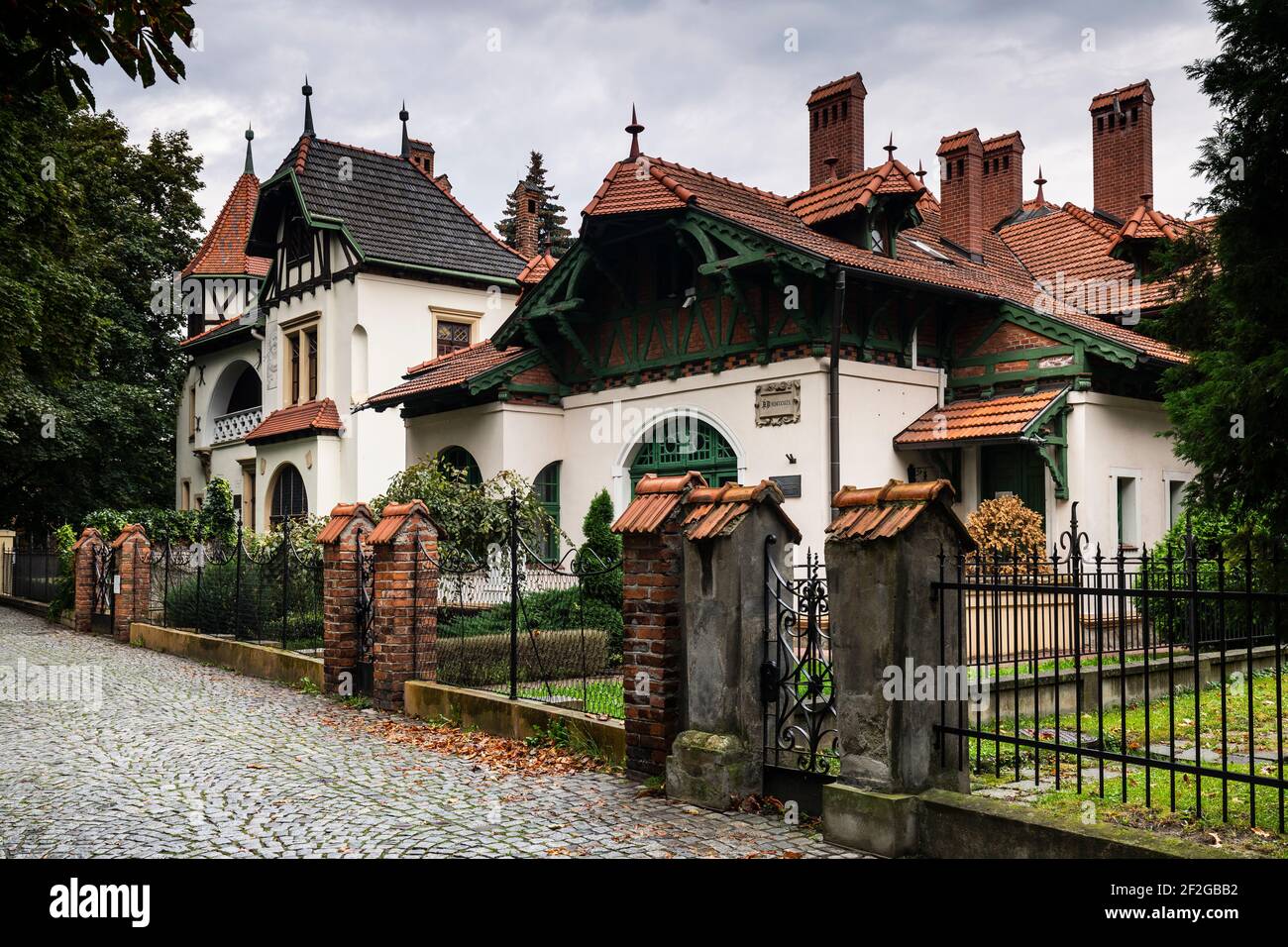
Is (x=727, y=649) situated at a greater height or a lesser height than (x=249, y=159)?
lesser

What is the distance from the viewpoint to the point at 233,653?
14.8 m

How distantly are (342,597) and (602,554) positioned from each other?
15.6 feet

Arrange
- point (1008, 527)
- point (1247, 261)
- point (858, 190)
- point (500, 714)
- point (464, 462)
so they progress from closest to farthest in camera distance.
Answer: point (1247, 261)
point (500, 714)
point (1008, 527)
point (858, 190)
point (464, 462)

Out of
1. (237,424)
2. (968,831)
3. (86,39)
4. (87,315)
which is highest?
(87,315)

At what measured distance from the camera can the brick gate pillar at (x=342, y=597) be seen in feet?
39.1

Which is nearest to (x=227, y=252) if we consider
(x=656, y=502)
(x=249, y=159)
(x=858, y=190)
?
(x=249, y=159)

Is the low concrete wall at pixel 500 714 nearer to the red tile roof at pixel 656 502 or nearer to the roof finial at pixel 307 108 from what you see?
the red tile roof at pixel 656 502

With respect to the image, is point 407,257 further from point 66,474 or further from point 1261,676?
point 1261,676

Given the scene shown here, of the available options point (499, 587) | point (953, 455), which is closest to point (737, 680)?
point (499, 587)

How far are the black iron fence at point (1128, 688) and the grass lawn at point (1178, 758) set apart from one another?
0.02 meters

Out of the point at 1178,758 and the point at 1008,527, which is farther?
the point at 1008,527

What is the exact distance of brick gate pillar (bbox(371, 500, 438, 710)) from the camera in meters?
11.0

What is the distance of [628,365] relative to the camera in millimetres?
19047

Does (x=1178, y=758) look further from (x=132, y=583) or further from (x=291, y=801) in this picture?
(x=132, y=583)
